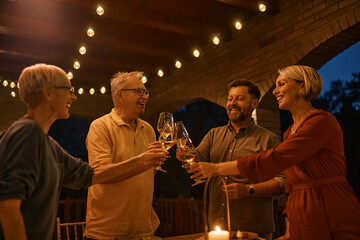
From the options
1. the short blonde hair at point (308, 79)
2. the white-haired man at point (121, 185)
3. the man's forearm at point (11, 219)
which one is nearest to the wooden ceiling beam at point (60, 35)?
the white-haired man at point (121, 185)

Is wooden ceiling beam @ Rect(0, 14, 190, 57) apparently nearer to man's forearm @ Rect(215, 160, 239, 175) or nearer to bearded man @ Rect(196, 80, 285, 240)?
bearded man @ Rect(196, 80, 285, 240)

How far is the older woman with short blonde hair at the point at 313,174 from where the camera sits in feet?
4.79

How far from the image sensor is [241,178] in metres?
2.07

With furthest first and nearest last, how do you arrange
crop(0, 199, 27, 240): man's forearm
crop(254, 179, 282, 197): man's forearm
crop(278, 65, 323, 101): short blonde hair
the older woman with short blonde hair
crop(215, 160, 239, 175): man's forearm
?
crop(254, 179, 282, 197): man's forearm → crop(278, 65, 323, 101): short blonde hair → crop(215, 160, 239, 175): man's forearm → the older woman with short blonde hair → crop(0, 199, 27, 240): man's forearm

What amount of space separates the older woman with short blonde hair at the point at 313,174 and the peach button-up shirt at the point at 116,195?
44 cm

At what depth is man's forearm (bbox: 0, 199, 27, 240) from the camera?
1037 mm

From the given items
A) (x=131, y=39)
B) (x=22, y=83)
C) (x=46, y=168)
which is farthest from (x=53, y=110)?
(x=131, y=39)

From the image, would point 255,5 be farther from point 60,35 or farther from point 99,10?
point 60,35

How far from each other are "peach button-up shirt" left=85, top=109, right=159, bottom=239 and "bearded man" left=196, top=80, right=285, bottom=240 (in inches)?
16.4

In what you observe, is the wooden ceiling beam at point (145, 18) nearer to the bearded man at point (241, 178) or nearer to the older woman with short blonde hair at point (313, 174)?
the bearded man at point (241, 178)

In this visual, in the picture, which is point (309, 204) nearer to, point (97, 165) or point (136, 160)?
point (136, 160)

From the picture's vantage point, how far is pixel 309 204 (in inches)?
59.9

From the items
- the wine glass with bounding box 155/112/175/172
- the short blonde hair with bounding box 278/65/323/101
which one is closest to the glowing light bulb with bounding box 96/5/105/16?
the wine glass with bounding box 155/112/175/172

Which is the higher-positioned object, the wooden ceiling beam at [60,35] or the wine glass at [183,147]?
the wooden ceiling beam at [60,35]
